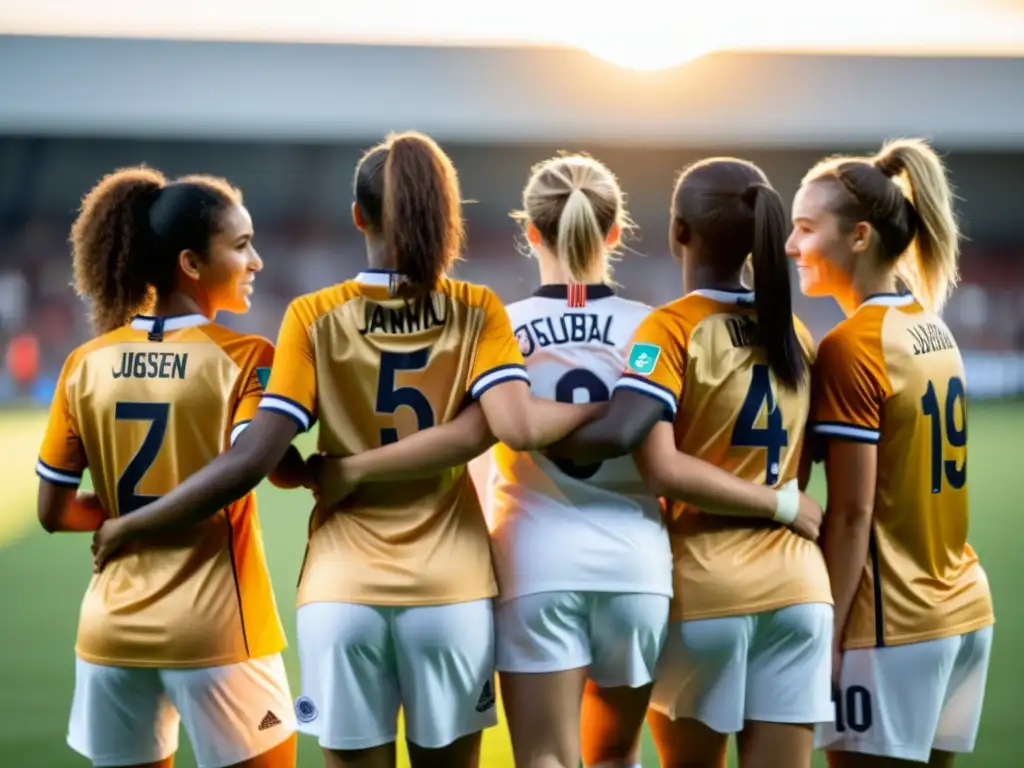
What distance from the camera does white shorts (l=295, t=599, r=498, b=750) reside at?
2.21m

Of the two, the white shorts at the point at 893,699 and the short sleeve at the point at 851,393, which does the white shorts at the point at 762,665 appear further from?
the short sleeve at the point at 851,393

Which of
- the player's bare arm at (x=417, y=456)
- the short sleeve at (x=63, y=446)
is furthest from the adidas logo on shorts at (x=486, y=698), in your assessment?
the short sleeve at (x=63, y=446)

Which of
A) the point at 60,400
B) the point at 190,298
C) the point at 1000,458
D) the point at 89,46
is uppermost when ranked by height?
the point at 89,46

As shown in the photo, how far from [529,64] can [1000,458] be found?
6.20 meters

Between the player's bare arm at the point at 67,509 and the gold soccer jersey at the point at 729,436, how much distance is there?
3.56 ft

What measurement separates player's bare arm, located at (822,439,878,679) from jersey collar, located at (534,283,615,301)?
528 millimetres

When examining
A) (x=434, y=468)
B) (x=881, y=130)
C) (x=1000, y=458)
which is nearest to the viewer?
(x=434, y=468)

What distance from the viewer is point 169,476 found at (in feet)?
7.61

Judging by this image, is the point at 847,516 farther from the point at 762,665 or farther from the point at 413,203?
the point at 413,203

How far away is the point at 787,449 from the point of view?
2.35 meters

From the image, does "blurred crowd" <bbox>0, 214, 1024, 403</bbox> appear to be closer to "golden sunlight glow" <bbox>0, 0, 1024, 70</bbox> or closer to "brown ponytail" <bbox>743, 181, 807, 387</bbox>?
"golden sunlight glow" <bbox>0, 0, 1024, 70</bbox>

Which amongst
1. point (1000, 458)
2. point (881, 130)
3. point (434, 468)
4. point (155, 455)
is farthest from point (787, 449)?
point (881, 130)

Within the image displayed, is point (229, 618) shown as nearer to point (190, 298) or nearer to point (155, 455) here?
point (155, 455)

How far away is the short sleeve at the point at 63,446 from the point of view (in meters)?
2.38
